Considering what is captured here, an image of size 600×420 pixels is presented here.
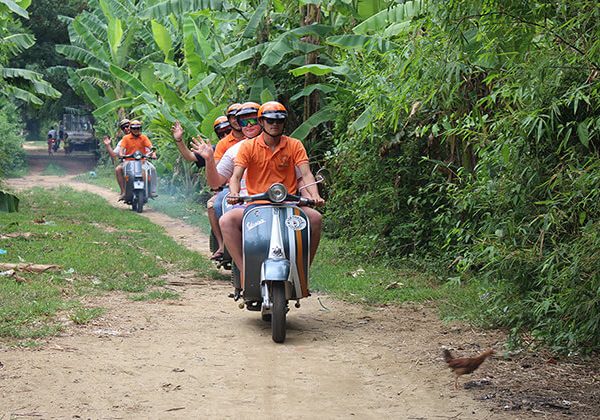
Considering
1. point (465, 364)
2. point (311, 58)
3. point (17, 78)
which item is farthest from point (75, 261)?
point (17, 78)

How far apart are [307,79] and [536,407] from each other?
33.5 feet

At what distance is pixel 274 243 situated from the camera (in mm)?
7445

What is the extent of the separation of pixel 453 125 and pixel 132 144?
442 inches

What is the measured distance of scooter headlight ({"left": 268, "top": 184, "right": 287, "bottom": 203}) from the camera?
7434 mm

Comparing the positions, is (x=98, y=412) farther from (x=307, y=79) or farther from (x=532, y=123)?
(x=307, y=79)

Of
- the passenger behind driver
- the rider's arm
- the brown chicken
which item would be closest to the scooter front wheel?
the rider's arm

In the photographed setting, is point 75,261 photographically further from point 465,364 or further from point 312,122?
point 465,364

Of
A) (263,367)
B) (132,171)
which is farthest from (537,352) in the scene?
(132,171)

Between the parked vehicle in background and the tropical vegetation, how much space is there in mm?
28117

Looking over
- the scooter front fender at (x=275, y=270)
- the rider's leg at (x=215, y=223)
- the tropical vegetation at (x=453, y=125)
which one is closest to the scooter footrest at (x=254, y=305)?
the scooter front fender at (x=275, y=270)

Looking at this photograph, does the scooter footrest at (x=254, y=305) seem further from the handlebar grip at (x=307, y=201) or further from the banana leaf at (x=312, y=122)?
the banana leaf at (x=312, y=122)

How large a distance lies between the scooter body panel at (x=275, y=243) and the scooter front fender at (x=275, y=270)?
42mm

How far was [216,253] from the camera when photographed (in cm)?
1061

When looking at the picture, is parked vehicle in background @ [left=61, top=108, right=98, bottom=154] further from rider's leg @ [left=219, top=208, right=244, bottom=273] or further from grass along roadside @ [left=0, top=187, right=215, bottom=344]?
rider's leg @ [left=219, top=208, right=244, bottom=273]
